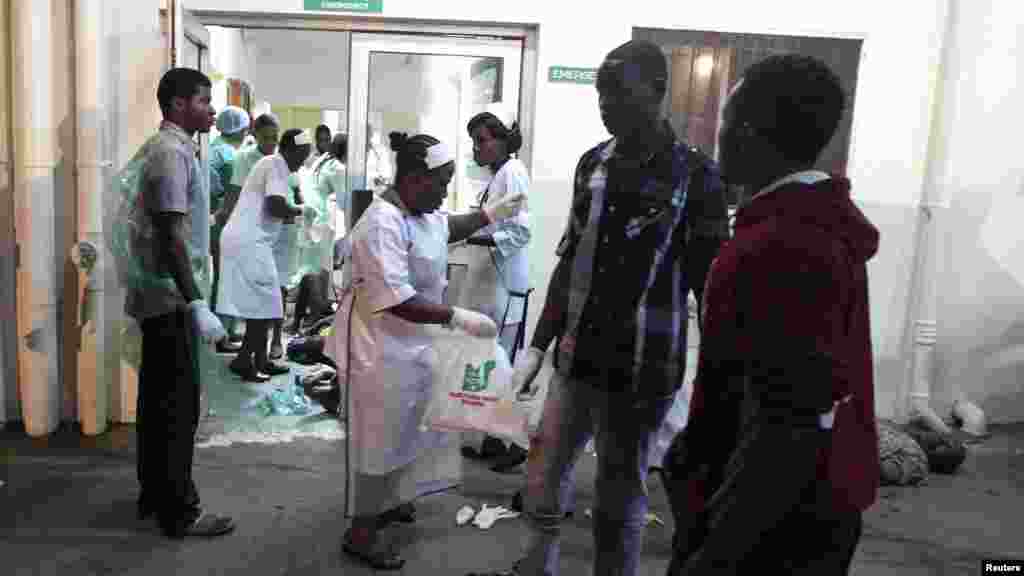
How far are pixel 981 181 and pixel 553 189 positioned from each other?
259 cm

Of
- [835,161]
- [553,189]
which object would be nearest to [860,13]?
[835,161]

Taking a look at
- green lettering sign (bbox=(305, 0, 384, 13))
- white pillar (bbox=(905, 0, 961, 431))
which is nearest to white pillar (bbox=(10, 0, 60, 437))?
green lettering sign (bbox=(305, 0, 384, 13))

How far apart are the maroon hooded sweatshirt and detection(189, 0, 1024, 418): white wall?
10.9 ft

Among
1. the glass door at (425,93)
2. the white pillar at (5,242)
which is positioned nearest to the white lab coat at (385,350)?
the glass door at (425,93)

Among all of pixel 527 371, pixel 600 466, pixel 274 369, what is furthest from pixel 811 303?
pixel 274 369

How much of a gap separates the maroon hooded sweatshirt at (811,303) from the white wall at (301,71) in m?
9.50

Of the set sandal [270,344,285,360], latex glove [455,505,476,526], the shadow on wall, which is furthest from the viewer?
sandal [270,344,285,360]

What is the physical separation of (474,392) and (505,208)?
75 centimetres

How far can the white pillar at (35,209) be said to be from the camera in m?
3.71

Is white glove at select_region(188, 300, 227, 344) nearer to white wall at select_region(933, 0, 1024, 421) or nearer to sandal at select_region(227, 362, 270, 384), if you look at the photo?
sandal at select_region(227, 362, 270, 384)

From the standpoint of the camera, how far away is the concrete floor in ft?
9.20

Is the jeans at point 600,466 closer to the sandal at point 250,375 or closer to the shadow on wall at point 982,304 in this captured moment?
the sandal at point 250,375

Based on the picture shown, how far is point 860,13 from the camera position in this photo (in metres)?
4.49

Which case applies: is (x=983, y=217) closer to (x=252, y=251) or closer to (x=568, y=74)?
(x=568, y=74)
